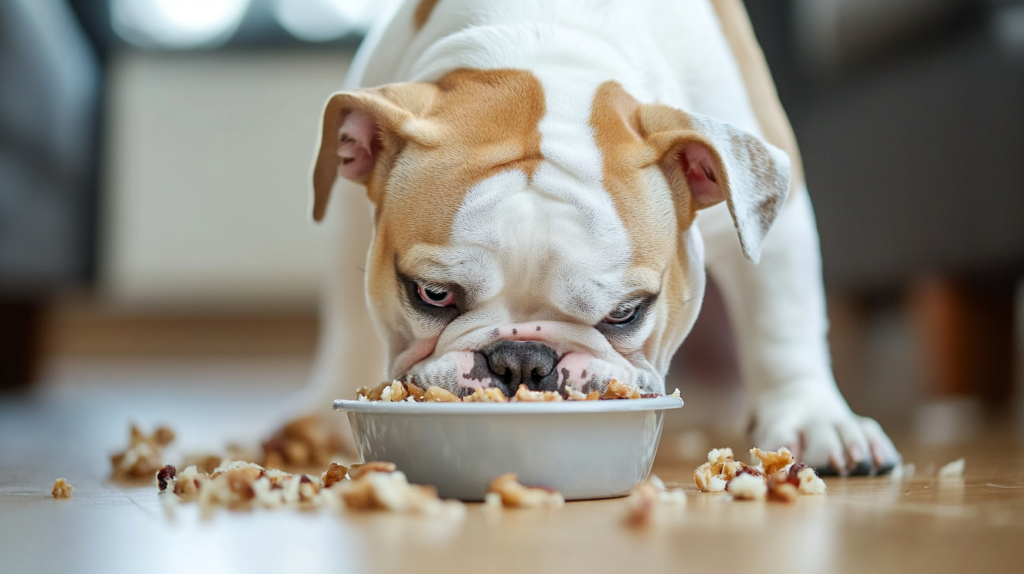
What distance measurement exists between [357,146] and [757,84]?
841 millimetres

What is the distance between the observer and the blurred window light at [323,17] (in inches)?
277

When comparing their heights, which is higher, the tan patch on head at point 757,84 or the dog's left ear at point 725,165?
the tan patch on head at point 757,84

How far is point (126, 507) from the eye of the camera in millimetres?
1358

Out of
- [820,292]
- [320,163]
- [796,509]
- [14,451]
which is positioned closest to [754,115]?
[820,292]

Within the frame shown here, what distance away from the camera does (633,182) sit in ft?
5.22

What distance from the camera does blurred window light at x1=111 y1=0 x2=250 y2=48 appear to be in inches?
275

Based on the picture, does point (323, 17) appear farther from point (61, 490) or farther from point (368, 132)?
point (61, 490)

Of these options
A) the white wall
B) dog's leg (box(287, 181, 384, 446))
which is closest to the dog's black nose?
dog's leg (box(287, 181, 384, 446))

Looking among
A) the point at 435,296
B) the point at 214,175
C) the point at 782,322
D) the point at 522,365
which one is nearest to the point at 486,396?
the point at 522,365

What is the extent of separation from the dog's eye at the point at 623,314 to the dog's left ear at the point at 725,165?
0.19 meters

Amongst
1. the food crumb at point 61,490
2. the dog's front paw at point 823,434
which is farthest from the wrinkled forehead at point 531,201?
the food crumb at point 61,490

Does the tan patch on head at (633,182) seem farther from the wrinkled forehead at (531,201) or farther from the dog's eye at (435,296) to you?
the dog's eye at (435,296)

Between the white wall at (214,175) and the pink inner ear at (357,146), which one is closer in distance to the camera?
the pink inner ear at (357,146)

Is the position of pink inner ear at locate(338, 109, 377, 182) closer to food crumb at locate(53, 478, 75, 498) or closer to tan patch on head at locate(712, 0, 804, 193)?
food crumb at locate(53, 478, 75, 498)
